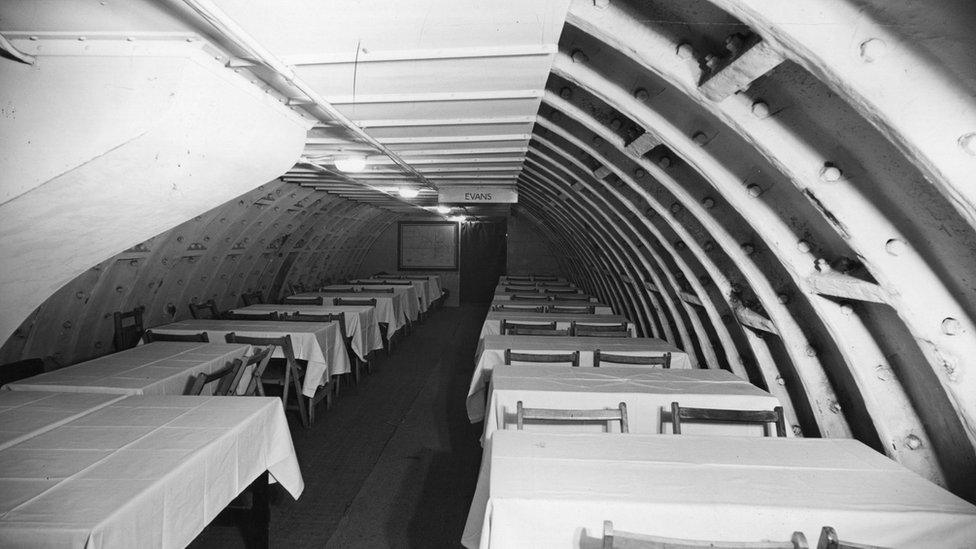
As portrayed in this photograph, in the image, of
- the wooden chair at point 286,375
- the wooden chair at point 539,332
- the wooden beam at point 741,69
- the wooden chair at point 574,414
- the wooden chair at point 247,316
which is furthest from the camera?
the wooden chair at point 247,316

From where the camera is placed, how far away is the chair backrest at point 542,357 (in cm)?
443

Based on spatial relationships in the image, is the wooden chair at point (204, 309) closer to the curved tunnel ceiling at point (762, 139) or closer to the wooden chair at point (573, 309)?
the curved tunnel ceiling at point (762, 139)

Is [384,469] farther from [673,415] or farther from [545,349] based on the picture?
[673,415]

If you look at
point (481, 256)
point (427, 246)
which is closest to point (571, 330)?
point (481, 256)

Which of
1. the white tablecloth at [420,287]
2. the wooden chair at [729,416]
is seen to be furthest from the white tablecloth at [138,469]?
the white tablecloth at [420,287]

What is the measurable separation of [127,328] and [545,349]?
6.11m

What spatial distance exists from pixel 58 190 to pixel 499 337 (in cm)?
407

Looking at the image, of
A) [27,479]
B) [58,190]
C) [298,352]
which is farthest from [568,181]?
[27,479]

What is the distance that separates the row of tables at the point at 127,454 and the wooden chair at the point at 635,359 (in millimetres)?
2809

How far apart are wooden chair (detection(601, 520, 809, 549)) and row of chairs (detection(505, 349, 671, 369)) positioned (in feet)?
8.45

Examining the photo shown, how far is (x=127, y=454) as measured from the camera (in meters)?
2.41

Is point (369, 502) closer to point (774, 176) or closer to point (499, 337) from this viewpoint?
point (499, 337)

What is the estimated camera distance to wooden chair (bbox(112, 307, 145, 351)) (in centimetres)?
664

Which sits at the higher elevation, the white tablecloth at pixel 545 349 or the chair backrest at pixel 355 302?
the chair backrest at pixel 355 302
